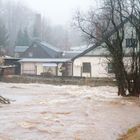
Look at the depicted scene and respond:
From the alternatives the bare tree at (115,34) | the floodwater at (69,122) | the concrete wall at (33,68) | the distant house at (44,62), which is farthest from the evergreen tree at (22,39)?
the floodwater at (69,122)

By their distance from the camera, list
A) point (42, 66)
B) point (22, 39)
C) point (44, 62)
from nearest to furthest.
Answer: point (42, 66), point (44, 62), point (22, 39)

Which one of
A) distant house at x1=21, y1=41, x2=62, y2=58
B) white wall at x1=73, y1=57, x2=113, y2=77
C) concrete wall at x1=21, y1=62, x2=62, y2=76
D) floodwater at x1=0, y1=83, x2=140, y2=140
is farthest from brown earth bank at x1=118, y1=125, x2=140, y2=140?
distant house at x1=21, y1=41, x2=62, y2=58

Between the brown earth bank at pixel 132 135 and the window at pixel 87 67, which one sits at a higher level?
the window at pixel 87 67

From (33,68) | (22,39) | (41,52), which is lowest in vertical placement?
(33,68)

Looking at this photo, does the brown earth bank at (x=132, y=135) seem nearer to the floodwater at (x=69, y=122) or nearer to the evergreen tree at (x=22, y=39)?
the floodwater at (x=69, y=122)

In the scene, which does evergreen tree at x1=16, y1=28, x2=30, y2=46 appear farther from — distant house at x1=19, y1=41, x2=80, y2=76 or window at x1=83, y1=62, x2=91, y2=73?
window at x1=83, y1=62, x2=91, y2=73

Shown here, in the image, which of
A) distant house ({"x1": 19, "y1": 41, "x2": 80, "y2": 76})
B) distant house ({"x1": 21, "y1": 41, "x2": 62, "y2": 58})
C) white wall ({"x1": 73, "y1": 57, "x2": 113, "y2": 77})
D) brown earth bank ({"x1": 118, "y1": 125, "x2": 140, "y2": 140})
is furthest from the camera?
distant house ({"x1": 21, "y1": 41, "x2": 62, "y2": 58})

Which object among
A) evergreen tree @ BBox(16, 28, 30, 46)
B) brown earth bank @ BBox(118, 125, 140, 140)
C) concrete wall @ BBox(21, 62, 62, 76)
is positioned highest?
evergreen tree @ BBox(16, 28, 30, 46)

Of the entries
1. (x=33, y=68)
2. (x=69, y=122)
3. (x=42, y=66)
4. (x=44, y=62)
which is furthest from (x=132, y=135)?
(x=33, y=68)

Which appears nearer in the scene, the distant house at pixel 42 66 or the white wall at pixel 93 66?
the white wall at pixel 93 66

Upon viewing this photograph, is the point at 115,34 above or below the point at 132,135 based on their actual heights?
above

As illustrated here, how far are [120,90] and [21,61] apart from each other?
30.5 metres

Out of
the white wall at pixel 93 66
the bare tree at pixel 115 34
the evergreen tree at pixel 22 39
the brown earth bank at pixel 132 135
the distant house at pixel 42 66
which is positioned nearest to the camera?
the brown earth bank at pixel 132 135

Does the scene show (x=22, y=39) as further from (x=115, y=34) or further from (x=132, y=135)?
(x=132, y=135)
